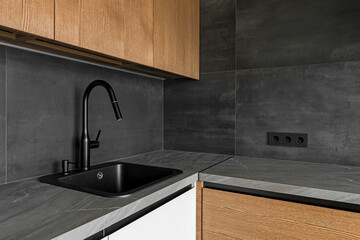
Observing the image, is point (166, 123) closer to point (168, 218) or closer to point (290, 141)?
point (290, 141)

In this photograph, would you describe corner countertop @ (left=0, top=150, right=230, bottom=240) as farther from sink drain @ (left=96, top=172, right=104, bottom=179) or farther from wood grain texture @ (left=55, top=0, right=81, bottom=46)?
wood grain texture @ (left=55, top=0, right=81, bottom=46)

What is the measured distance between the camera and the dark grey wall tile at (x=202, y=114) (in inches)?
69.6

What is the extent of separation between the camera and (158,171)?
1.32 metres

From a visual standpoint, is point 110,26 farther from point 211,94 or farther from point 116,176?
point 211,94

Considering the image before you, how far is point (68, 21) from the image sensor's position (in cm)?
88

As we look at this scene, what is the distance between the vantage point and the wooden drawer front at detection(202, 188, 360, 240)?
935 mm

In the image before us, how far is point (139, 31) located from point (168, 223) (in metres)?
0.89

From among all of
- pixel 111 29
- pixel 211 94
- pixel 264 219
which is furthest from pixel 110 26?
pixel 264 219

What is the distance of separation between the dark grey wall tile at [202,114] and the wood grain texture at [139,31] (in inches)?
26.3

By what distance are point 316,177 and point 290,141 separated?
0.45 metres

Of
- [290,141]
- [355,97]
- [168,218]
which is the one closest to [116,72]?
[168,218]

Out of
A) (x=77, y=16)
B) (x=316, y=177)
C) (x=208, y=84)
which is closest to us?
(x=77, y=16)

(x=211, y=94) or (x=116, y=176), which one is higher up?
(x=211, y=94)

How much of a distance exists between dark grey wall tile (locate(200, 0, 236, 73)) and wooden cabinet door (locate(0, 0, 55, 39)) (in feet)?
3.92
